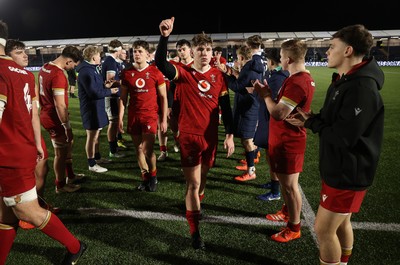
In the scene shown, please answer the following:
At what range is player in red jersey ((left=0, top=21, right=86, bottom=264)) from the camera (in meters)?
2.20

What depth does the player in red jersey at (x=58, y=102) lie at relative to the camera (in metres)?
3.95

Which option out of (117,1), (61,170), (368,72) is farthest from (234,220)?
(117,1)

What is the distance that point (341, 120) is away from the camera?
1.90 metres

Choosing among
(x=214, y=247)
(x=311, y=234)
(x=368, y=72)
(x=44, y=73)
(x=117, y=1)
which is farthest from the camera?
(x=117, y=1)

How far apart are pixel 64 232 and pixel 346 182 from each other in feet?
8.17

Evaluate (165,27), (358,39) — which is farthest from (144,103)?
(358,39)

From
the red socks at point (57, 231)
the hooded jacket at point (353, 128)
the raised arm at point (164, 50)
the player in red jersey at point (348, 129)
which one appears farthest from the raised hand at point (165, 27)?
the red socks at point (57, 231)

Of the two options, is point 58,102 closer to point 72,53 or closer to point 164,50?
point 72,53

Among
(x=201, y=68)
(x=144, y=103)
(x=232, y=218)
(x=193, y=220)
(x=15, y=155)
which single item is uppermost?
(x=201, y=68)

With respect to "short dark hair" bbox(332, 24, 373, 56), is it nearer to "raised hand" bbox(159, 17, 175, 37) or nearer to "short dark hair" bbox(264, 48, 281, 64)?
"raised hand" bbox(159, 17, 175, 37)

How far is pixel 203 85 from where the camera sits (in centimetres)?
311

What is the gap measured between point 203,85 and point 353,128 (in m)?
1.66

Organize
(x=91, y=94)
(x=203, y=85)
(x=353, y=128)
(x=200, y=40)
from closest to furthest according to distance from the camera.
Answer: (x=353, y=128) < (x=200, y=40) < (x=203, y=85) < (x=91, y=94)

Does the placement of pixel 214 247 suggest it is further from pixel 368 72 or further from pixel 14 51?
pixel 14 51
